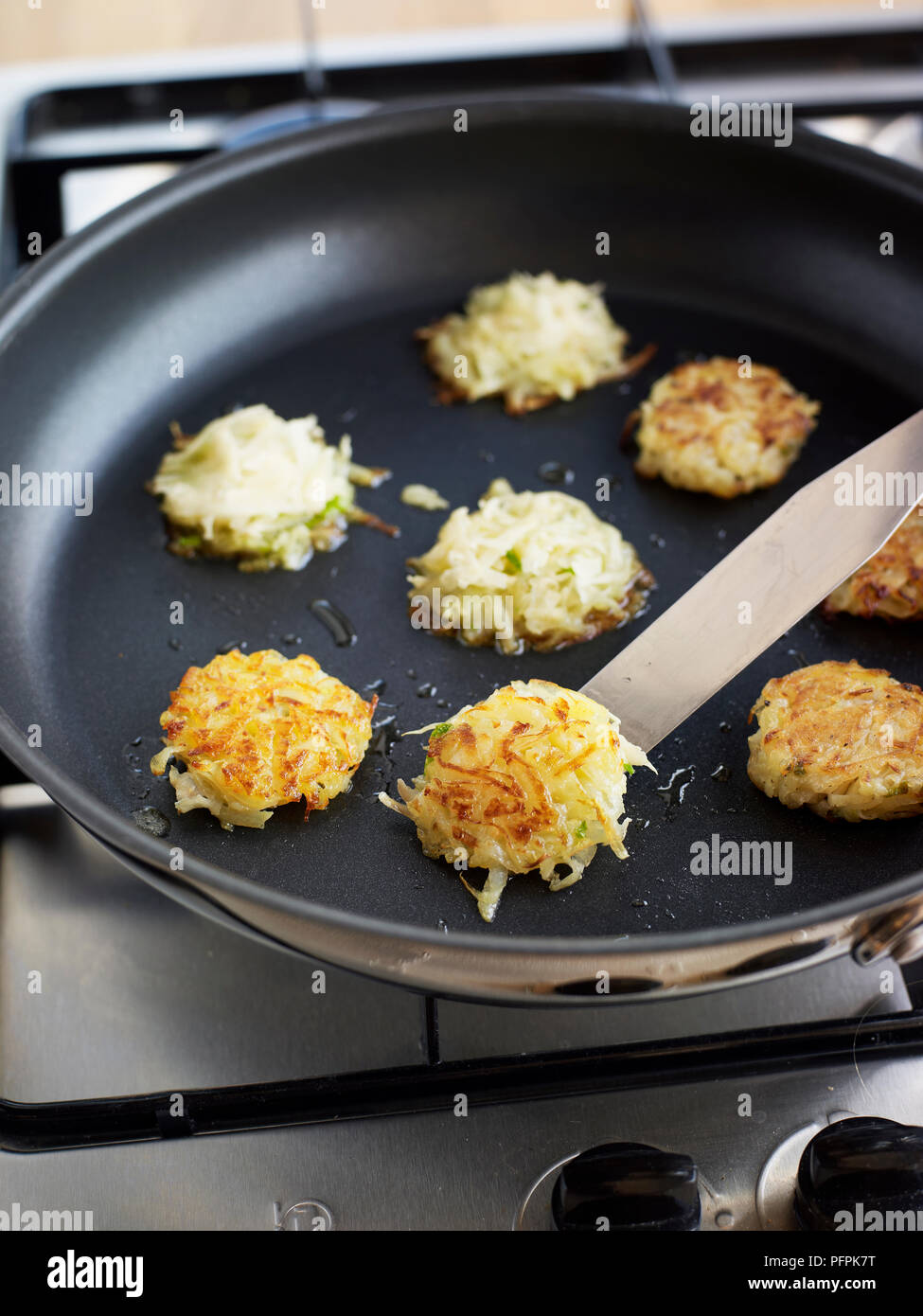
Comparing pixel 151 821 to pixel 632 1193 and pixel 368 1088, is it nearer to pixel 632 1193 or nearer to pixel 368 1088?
pixel 368 1088

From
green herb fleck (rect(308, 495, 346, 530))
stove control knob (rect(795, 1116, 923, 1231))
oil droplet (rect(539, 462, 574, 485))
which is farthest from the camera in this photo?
oil droplet (rect(539, 462, 574, 485))

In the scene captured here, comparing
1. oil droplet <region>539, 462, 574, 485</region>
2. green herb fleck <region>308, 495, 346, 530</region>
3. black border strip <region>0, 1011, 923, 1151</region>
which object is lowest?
black border strip <region>0, 1011, 923, 1151</region>

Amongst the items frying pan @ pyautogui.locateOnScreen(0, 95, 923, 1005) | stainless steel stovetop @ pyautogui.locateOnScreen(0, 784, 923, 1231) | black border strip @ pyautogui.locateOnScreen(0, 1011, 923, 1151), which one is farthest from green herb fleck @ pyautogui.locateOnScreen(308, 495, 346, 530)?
black border strip @ pyautogui.locateOnScreen(0, 1011, 923, 1151)

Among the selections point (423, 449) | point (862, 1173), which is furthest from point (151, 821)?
point (862, 1173)

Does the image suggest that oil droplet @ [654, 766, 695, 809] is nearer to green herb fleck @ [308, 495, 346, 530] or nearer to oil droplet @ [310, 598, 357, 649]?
oil droplet @ [310, 598, 357, 649]

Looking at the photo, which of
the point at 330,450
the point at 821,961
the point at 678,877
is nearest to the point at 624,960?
the point at 821,961

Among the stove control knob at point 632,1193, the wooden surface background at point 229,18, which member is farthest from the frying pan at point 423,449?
the wooden surface background at point 229,18
